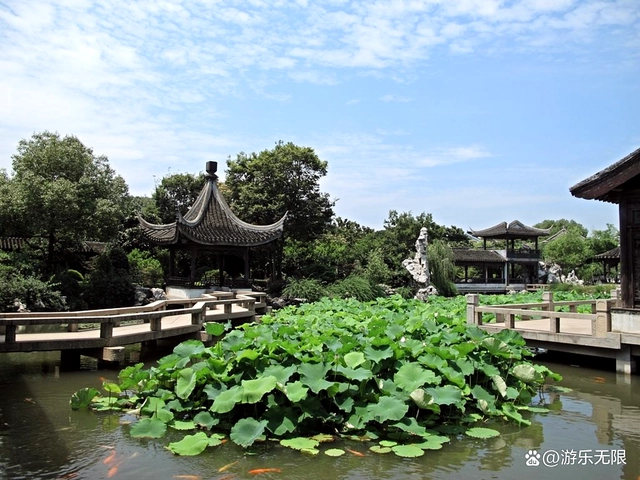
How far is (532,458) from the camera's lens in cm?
501

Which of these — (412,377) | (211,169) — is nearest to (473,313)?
(412,377)

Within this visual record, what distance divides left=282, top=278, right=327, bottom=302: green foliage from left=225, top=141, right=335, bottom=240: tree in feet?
14.3

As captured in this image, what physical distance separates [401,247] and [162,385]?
71.8 feet

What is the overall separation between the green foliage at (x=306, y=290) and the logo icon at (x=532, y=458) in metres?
16.1

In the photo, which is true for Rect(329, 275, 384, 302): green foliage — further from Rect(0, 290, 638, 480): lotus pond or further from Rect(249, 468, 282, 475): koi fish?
Rect(249, 468, 282, 475): koi fish

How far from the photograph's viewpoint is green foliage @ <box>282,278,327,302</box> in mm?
21250

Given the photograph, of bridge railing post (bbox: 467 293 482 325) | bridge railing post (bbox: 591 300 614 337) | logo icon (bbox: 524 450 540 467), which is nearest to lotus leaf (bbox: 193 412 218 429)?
logo icon (bbox: 524 450 540 467)

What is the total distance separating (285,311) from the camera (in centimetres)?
1405

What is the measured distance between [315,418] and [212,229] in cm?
1577

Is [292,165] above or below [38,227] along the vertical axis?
above

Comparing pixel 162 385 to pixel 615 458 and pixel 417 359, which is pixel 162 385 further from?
pixel 615 458

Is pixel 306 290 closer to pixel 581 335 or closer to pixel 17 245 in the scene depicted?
pixel 581 335

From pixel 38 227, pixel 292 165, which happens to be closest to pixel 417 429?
pixel 38 227

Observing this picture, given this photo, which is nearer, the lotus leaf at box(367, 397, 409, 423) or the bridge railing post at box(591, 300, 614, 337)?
the lotus leaf at box(367, 397, 409, 423)
